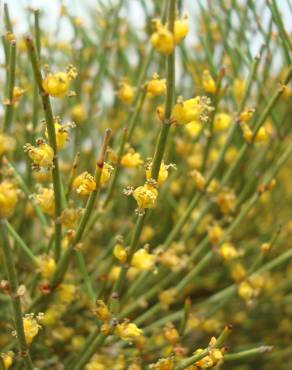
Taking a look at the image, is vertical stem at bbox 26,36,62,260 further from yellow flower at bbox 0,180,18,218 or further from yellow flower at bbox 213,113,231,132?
yellow flower at bbox 213,113,231,132

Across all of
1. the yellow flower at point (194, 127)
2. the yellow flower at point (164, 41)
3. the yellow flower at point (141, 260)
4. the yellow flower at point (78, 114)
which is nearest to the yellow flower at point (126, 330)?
the yellow flower at point (141, 260)

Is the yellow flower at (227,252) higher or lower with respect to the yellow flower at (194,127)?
lower

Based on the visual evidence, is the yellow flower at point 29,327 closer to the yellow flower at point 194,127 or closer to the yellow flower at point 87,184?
the yellow flower at point 87,184

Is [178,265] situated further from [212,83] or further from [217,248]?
[212,83]

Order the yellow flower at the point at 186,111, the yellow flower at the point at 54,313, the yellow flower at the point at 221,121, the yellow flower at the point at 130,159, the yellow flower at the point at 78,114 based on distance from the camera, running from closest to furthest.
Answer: the yellow flower at the point at 186,111 → the yellow flower at the point at 130,159 → the yellow flower at the point at 54,313 → the yellow flower at the point at 221,121 → the yellow flower at the point at 78,114

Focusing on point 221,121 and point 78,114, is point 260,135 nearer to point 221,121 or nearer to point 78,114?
point 221,121

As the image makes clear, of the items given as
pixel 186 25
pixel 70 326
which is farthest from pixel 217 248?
pixel 186 25

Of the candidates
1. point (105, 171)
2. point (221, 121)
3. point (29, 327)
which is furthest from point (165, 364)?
point (221, 121)
